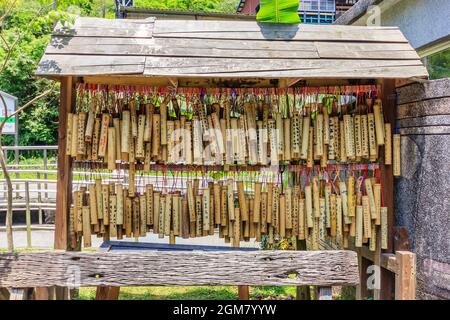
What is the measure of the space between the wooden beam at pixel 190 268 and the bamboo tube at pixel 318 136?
4.16 ft

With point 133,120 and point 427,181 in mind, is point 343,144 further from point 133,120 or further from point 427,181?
point 133,120

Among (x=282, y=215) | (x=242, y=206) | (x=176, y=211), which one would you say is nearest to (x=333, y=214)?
(x=282, y=215)

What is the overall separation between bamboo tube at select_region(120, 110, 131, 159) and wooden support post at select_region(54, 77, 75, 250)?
19.1 inches

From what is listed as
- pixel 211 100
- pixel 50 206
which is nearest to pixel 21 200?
pixel 50 206

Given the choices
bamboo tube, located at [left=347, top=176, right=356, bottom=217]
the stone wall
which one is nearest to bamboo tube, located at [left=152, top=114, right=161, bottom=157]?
bamboo tube, located at [left=347, top=176, right=356, bottom=217]

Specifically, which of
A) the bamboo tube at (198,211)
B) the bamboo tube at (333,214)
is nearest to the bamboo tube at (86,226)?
the bamboo tube at (198,211)

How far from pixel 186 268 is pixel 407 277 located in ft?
5.90

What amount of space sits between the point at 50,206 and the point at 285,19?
20.3ft

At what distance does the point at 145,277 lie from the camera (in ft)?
9.85

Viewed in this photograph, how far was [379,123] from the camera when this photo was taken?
4.10 metres

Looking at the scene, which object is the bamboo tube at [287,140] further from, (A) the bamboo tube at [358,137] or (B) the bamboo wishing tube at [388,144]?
(B) the bamboo wishing tube at [388,144]

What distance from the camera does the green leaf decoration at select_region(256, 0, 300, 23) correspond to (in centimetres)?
418

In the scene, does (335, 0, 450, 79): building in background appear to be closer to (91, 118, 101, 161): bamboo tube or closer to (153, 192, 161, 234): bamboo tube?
(153, 192, 161, 234): bamboo tube

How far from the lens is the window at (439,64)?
199 inches
